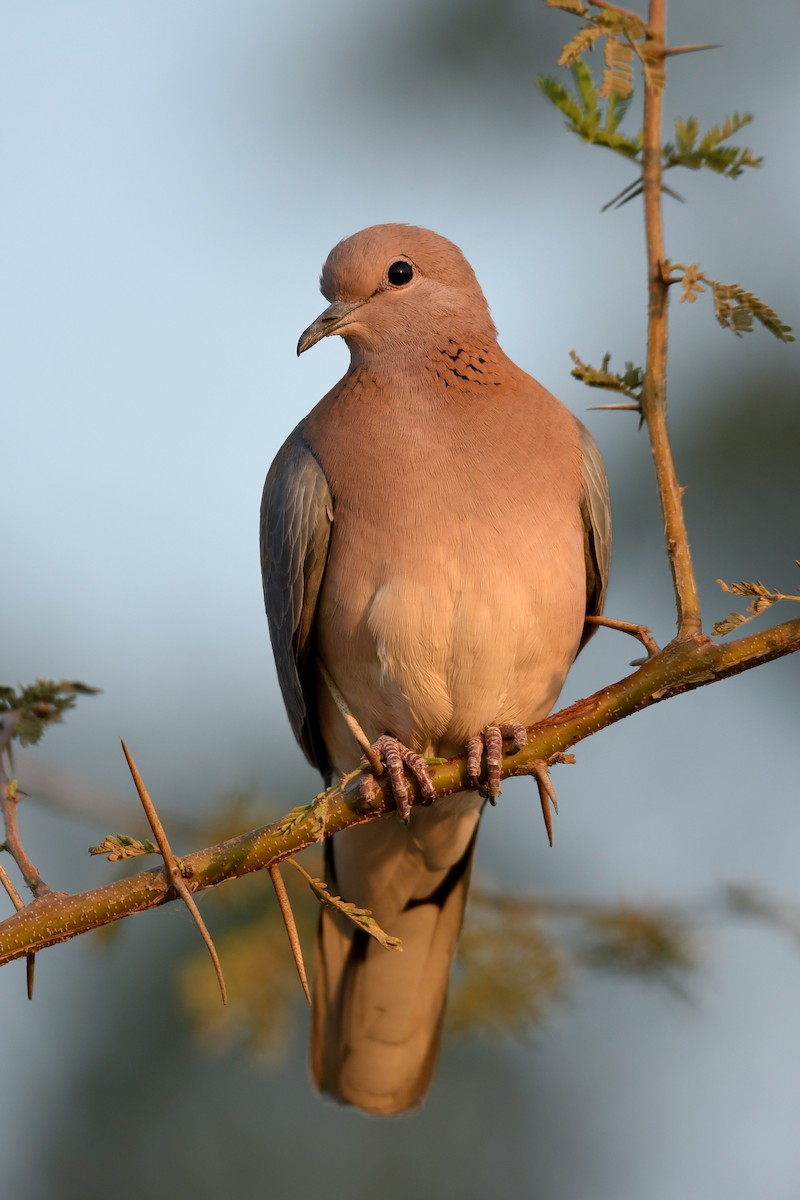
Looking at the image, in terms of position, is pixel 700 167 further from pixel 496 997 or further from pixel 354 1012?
pixel 354 1012

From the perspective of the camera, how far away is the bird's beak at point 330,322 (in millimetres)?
4168

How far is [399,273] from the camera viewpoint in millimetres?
4297

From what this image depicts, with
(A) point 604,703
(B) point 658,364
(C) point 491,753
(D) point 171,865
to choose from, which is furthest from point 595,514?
(D) point 171,865

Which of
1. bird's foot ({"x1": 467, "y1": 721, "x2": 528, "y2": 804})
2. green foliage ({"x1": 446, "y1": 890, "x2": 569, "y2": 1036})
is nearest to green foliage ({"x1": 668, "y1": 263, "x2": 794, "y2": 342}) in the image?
bird's foot ({"x1": 467, "y1": 721, "x2": 528, "y2": 804})

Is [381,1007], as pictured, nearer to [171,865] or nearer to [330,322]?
[330,322]

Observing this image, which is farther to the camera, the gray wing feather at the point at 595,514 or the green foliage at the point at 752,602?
the gray wing feather at the point at 595,514

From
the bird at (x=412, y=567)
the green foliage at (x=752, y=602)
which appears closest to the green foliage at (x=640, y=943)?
the bird at (x=412, y=567)

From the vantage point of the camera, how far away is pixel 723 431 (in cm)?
768

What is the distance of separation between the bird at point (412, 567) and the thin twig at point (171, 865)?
37.1 inches

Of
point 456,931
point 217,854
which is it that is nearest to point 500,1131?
point 456,931

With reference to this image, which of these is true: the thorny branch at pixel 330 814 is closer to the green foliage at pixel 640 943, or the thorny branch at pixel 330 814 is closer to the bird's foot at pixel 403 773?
the bird's foot at pixel 403 773

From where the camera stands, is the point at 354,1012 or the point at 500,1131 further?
the point at 500,1131

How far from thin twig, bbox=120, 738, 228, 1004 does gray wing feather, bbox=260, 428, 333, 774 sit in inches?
68.2

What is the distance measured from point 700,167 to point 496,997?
2525mm
